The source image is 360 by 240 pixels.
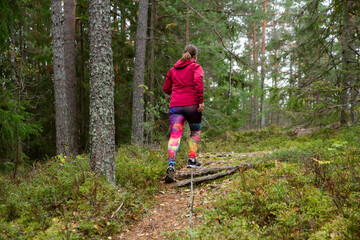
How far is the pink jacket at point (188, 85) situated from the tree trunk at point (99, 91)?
1549 millimetres

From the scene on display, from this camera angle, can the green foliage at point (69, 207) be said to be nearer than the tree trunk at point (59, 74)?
Yes

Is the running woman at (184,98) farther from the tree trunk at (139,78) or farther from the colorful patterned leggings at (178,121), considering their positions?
the tree trunk at (139,78)

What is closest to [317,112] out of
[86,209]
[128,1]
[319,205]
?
[319,205]

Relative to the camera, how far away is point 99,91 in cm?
398

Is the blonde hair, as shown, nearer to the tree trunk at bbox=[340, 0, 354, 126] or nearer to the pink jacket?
the pink jacket

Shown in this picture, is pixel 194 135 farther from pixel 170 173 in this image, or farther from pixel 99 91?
pixel 99 91

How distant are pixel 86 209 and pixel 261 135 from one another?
11.5 meters

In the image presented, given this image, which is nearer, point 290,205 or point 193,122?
point 290,205

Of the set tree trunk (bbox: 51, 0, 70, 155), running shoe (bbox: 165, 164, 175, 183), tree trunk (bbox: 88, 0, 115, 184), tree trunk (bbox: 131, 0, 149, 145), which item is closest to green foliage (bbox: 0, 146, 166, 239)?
tree trunk (bbox: 88, 0, 115, 184)

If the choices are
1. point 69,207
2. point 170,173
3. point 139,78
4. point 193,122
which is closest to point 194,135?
point 193,122

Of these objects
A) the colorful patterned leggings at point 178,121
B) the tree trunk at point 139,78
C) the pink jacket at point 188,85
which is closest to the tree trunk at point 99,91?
the colorful patterned leggings at point 178,121

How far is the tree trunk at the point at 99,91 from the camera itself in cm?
395

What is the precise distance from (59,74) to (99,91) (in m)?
4.61

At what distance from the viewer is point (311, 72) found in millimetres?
9156
